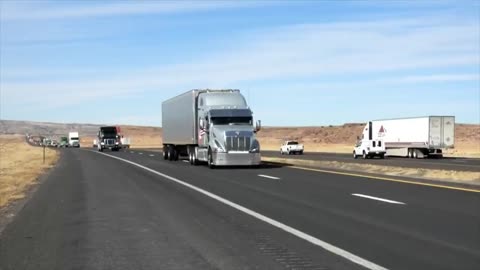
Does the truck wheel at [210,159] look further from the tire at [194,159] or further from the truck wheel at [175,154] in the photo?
the truck wheel at [175,154]

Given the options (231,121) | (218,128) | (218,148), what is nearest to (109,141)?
(231,121)

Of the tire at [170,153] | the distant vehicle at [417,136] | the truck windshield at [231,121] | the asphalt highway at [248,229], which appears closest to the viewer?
the asphalt highway at [248,229]

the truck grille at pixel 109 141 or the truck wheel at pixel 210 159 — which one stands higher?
the truck grille at pixel 109 141

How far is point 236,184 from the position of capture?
2177cm

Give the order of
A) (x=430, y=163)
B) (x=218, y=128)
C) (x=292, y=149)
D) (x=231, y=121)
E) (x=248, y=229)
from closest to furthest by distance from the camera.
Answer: (x=248, y=229) → (x=218, y=128) → (x=231, y=121) → (x=430, y=163) → (x=292, y=149)

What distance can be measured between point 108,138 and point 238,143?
166ft

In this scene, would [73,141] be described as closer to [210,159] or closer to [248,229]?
[210,159]

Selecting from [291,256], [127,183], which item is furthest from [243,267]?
[127,183]

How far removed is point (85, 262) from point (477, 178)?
59.8 ft

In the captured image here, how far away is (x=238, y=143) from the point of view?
3228 cm

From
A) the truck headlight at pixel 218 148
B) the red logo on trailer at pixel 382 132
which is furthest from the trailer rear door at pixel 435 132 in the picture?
the truck headlight at pixel 218 148

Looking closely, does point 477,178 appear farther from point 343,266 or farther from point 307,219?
point 343,266

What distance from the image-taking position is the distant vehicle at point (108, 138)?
262ft

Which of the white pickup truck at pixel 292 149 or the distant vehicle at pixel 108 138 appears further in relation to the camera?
the distant vehicle at pixel 108 138
